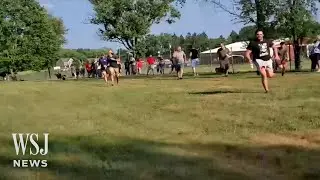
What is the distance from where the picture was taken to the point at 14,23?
6244 centimetres

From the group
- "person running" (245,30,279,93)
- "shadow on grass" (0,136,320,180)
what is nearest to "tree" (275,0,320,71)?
"person running" (245,30,279,93)

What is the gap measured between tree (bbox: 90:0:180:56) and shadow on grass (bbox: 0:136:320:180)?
52.1 m

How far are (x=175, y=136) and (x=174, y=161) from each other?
1851 mm

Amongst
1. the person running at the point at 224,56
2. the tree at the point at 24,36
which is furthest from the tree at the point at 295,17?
the tree at the point at 24,36

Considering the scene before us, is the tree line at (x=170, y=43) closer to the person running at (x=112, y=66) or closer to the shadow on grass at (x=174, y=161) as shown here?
the person running at (x=112, y=66)

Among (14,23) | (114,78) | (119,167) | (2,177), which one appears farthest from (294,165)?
(14,23)

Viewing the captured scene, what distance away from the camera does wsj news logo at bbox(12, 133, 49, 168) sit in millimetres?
7844

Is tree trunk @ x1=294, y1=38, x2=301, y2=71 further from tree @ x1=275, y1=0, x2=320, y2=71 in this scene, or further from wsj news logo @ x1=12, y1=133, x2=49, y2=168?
wsj news logo @ x1=12, y1=133, x2=49, y2=168

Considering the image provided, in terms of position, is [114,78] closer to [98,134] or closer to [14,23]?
[98,134]

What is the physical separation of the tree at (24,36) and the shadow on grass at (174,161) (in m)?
55.3

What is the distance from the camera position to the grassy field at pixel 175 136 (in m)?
7.45

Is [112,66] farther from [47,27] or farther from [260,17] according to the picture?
[47,27]

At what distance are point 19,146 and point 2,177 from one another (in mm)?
1822

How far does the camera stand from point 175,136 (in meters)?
9.77
